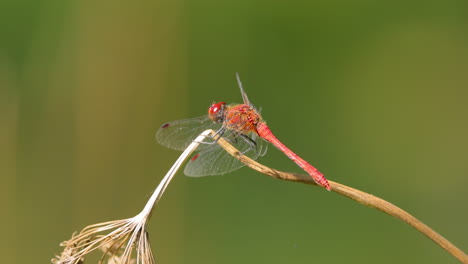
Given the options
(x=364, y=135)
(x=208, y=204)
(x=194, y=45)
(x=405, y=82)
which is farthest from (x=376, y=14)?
(x=208, y=204)

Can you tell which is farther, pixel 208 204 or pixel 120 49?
pixel 120 49

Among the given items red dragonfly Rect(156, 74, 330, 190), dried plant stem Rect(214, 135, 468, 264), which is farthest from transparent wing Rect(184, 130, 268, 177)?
dried plant stem Rect(214, 135, 468, 264)

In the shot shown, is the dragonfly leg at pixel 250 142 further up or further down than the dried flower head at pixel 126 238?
further up

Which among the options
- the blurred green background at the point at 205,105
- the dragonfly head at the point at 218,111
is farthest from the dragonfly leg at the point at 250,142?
the blurred green background at the point at 205,105

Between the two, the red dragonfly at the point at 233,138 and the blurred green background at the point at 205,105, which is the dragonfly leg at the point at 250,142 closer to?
the red dragonfly at the point at 233,138

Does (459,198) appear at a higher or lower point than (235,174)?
lower

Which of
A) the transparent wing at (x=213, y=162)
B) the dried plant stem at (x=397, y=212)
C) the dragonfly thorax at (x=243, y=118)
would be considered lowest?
the dried plant stem at (x=397, y=212)

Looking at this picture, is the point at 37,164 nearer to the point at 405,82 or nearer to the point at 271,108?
the point at 271,108

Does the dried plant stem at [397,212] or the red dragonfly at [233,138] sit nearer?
the dried plant stem at [397,212]
